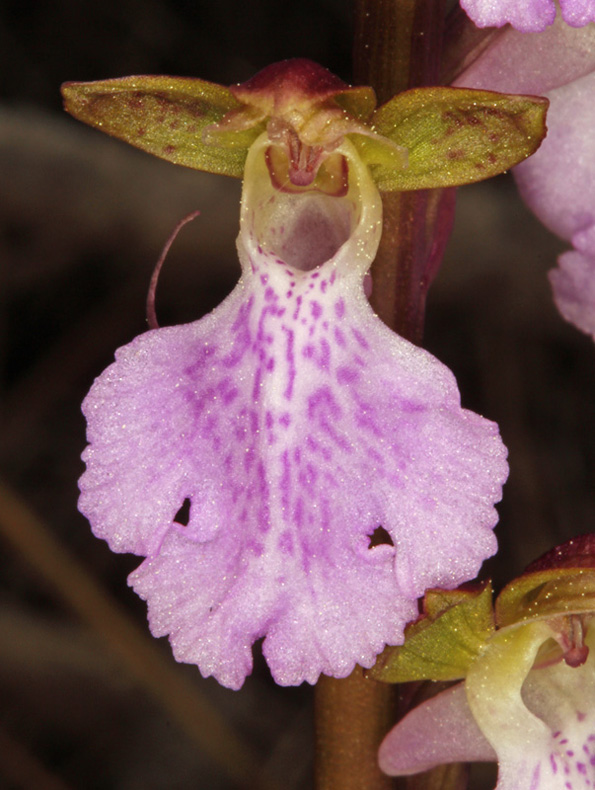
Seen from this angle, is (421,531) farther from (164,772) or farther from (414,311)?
(164,772)

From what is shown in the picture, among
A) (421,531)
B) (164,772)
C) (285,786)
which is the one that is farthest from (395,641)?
(164,772)

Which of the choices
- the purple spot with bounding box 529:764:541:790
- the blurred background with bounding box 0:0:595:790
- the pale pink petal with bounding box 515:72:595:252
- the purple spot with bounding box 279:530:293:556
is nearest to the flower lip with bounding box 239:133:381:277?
the purple spot with bounding box 279:530:293:556

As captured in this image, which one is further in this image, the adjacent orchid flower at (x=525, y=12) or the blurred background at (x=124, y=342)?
the blurred background at (x=124, y=342)

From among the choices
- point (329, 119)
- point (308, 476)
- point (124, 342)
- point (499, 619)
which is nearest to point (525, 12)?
point (329, 119)

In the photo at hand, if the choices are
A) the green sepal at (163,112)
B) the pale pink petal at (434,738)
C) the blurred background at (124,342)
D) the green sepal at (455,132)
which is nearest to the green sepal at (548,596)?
the pale pink petal at (434,738)

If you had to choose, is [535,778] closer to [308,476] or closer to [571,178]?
[308,476]

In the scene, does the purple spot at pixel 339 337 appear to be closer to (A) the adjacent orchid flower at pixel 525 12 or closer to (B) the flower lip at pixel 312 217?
(B) the flower lip at pixel 312 217
